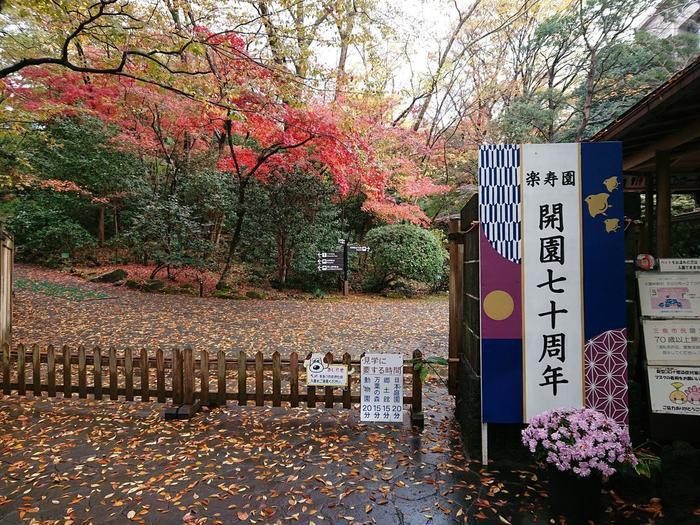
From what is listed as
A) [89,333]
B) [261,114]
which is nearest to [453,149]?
[261,114]

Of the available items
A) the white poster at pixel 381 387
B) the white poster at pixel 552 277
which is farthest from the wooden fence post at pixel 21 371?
the white poster at pixel 552 277

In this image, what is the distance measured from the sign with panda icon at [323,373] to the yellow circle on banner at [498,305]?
169 centimetres

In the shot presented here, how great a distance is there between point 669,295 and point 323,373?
325cm

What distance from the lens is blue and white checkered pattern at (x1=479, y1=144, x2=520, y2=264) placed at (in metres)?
3.36

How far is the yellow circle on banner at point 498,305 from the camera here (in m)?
3.38

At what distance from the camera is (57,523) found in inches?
110

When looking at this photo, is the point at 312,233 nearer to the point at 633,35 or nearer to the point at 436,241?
the point at 436,241

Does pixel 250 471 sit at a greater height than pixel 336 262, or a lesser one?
lesser

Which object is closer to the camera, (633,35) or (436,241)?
(633,35)

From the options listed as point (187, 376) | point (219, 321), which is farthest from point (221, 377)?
point (219, 321)

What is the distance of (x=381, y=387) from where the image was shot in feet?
13.9

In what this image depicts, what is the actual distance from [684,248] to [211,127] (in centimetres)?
1319

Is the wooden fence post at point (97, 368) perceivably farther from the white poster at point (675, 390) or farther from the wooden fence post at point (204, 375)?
the white poster at point (675, 390)

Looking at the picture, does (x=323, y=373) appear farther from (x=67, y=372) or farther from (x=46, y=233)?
(x=46, y=233)
